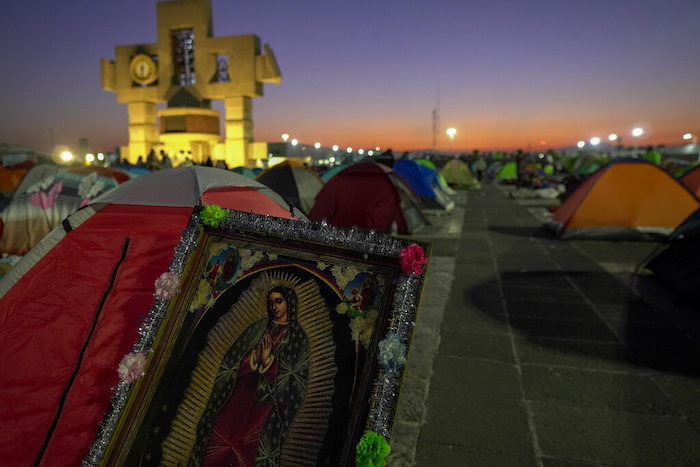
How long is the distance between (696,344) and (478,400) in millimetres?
2501

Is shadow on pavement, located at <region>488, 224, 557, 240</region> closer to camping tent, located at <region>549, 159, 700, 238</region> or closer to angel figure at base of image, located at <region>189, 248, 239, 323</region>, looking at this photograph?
camping tent, located at <region>549, 159, 700, 238</region>

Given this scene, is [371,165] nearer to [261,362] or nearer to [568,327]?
[568,327]

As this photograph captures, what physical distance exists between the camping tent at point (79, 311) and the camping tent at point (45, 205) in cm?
373

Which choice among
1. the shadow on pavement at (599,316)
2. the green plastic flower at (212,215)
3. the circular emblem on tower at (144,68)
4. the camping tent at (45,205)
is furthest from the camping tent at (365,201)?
the circular emblem on tower at (144,68)

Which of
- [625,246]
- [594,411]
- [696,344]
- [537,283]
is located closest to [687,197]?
[625,246]

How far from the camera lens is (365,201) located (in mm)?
9617

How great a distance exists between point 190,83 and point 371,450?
4139cm

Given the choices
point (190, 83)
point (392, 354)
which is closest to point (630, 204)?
point (392, 354)

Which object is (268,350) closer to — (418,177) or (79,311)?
(79,311)

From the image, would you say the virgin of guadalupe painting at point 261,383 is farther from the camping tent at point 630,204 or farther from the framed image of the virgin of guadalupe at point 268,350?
the camping tent at point 630,204

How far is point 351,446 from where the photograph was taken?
1.49 metres

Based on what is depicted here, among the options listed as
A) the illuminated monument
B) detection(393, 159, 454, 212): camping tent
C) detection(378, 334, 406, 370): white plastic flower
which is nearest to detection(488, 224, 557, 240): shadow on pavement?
detection(393, 159, 454, 212): camping tent

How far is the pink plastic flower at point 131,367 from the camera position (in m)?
1.81

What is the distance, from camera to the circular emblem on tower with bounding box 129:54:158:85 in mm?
37312
